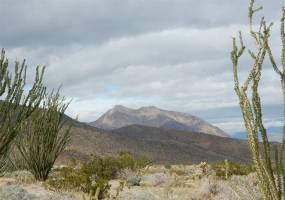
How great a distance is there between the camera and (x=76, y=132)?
58344 mm

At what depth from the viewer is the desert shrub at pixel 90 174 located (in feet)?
45.7

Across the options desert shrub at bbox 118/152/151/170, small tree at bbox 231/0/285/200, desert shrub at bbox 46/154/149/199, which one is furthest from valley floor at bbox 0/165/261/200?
small tree at bbox 231/0/285/200

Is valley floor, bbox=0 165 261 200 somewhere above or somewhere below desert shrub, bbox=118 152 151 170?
below

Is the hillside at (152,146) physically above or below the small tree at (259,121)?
above

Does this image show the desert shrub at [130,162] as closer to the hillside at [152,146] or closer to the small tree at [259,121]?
the small tree at [259,121]

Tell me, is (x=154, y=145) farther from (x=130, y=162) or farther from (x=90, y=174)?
(x=90, y=174)

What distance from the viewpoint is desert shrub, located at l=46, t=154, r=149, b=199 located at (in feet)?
45.7

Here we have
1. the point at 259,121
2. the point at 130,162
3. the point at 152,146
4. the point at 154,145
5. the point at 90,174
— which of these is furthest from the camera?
the point at 154,145

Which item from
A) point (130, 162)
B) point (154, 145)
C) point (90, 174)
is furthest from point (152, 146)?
point (90, 174)

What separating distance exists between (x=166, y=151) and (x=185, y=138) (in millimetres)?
24449

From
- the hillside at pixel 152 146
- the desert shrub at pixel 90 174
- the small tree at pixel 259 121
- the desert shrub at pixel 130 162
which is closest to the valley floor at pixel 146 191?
the desert shrub at pixel 90 174

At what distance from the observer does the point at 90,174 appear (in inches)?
716

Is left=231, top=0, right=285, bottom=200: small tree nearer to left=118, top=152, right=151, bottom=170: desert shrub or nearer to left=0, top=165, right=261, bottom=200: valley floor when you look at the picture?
left=0, top=165, right=261, bottom=200: valley floor

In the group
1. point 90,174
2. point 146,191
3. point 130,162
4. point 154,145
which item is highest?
point 154,145
